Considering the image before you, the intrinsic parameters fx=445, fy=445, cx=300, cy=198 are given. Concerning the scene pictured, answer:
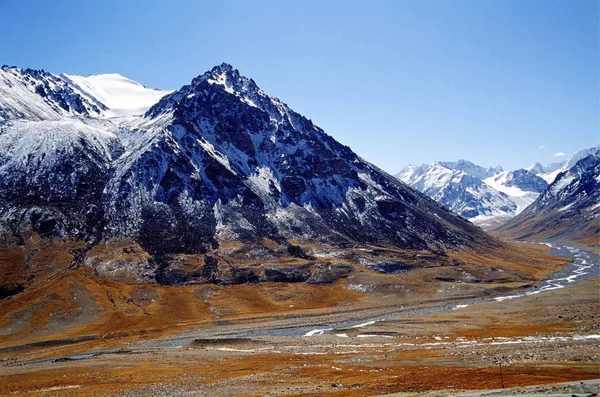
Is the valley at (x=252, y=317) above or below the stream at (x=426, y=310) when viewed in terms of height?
above

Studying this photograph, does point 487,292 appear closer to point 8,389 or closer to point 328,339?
point 328,339

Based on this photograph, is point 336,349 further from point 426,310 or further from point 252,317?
point 426,310

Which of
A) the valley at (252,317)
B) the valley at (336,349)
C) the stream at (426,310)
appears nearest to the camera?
the valley at (336,349)

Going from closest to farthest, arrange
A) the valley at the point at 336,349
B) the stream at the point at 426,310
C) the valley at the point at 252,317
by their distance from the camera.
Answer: the valley at the point at 336,349
the valley at the point at 252,317
the stream at the point at 426,310

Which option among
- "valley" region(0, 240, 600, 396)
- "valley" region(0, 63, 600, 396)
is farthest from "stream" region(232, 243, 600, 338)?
"valley" region(0, 63, 600, 396)

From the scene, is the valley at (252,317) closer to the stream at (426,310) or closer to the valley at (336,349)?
the valley at (336,349)

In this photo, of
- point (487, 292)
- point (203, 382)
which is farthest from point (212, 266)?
point (203, 382)

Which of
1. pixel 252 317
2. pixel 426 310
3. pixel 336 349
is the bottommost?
pixel 426 310

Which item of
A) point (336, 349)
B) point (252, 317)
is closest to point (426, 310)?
point (252, 317)

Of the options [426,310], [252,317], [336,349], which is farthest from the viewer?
[426,310]

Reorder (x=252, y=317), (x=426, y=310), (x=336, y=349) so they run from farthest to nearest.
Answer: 1. (x=426, y=310)
2. (x=252, y=317)
3. (x=336, y=349)

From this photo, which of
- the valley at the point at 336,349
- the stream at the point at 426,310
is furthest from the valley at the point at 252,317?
the stream at the point at 426,310

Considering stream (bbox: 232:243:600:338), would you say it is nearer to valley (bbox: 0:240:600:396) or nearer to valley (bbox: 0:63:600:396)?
valley (bbox: 0:240:600:396)

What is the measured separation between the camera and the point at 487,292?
159000 millimetres
